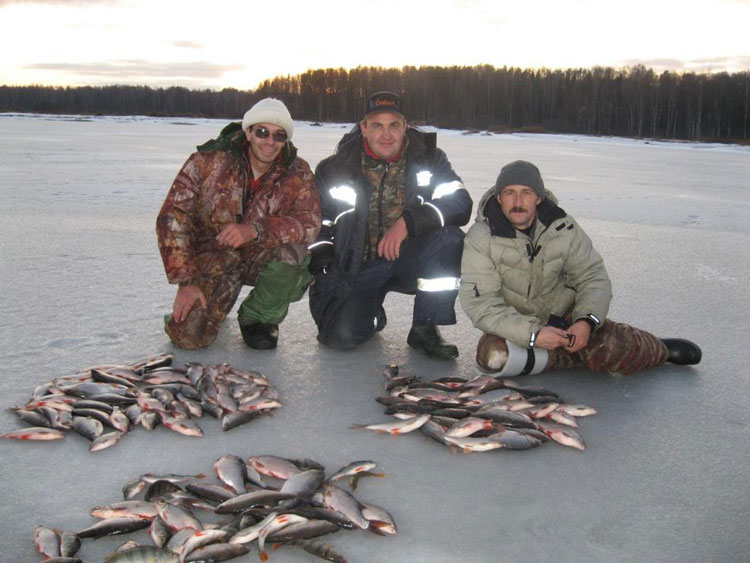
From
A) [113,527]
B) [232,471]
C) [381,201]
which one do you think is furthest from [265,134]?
[113,527]

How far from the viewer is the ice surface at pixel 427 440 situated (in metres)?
2.18

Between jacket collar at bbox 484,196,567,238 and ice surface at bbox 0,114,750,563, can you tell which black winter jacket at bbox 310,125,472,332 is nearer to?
jacket collar at bbox 484,196,567,238

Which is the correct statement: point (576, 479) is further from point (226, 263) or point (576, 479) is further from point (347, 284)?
point (226, 263)

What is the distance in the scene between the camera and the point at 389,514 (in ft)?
7.29

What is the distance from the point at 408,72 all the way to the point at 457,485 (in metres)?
79.0

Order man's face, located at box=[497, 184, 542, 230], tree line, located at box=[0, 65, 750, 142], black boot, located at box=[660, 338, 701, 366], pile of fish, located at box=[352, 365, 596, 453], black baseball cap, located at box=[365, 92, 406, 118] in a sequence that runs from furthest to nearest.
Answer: tree line, located at box=[0, 65, 750, 142], black baseball cap, located at box=[365, 92, 406, 118], black boot, located at box=[660, 338, 701, 366], man's face, located at box=[497, 184, 542, 230], pile of fish, located at box=[352, 365, 596, 453]

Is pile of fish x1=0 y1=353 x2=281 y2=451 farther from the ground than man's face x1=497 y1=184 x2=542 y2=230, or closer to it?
closer to it

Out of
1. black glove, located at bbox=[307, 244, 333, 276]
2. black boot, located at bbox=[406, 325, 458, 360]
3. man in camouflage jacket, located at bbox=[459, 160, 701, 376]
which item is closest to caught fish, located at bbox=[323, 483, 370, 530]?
man in camouflage jacket, located at bbox=[459, 160, 701, 376]

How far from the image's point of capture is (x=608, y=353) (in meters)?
3.57

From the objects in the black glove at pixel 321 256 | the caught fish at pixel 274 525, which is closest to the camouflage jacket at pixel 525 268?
the black glove at pixel 321 256

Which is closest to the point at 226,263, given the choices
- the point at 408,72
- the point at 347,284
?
the point at 347,284

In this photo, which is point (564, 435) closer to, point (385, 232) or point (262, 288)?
point (385, 232)

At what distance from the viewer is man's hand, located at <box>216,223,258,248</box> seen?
3.70 meters

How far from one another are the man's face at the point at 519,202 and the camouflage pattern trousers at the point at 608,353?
628 mm
